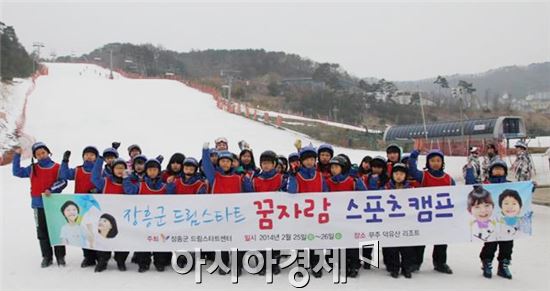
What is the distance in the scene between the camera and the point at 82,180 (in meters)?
5.78

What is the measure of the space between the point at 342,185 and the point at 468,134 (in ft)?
76.1

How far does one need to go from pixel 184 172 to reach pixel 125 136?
1481 centimetres

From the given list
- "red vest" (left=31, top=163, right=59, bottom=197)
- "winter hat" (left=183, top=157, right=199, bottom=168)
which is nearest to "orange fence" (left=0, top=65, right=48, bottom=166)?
"red vest" (left=31, top=163, right=59, bottom=197)

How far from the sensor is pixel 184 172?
5555 mm

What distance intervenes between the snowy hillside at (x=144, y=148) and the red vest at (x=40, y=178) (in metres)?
0.94

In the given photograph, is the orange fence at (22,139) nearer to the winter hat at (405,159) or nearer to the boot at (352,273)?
the boot at (352,273)

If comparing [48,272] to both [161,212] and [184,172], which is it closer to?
[161,212]

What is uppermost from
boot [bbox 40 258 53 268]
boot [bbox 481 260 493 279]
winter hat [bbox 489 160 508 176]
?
winter hat [bbox 489 160 508 176]

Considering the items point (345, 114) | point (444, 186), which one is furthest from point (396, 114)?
point (444, 186)

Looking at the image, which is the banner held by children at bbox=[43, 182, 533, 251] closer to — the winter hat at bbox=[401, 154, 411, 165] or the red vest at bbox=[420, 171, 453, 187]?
the red vest at bbox=[420, 171, 453, 187]

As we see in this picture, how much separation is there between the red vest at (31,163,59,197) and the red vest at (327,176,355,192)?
3.31 m

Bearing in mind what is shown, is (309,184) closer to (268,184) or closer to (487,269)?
(268,184)

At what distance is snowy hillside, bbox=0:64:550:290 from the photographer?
5055mm

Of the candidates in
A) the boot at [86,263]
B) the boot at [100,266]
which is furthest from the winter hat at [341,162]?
the boot at [86,263]
